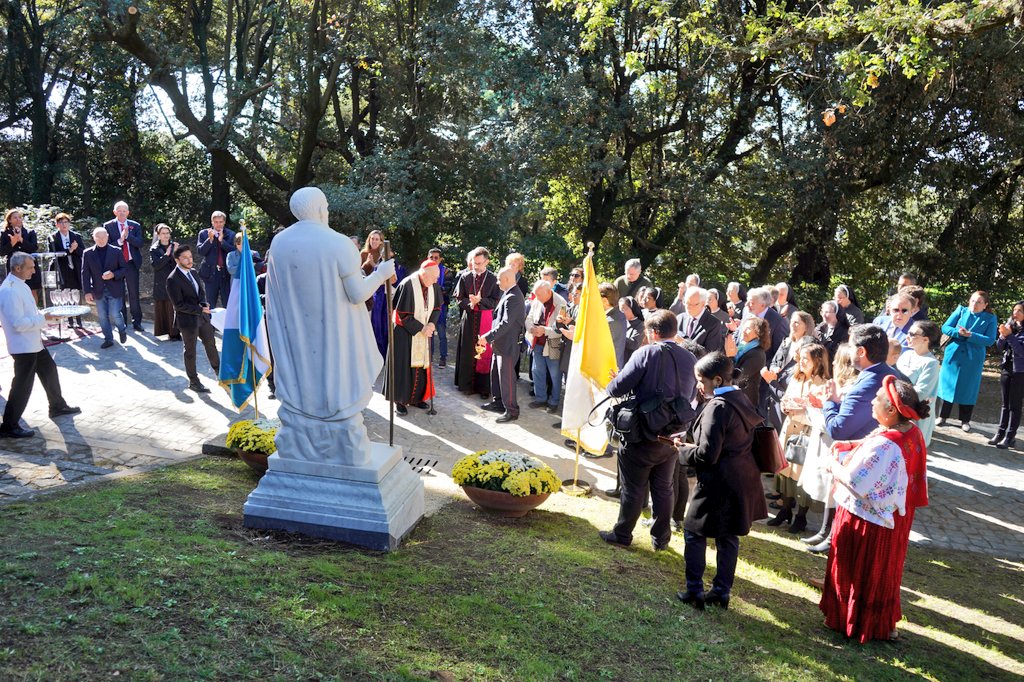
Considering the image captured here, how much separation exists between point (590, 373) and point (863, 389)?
265 cm

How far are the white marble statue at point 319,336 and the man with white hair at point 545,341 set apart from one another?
15.3 ft

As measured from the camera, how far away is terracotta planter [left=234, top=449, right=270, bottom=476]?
7.39 m

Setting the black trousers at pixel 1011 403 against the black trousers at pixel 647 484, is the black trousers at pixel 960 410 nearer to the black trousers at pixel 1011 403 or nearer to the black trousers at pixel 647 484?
the black trousers at pixel 1011 403

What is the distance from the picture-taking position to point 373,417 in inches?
409

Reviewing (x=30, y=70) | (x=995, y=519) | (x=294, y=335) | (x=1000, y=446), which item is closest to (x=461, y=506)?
(x=294, y=335)

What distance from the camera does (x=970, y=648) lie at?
5.59m

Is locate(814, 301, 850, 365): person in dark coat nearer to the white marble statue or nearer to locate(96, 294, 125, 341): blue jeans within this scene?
the white marble statue

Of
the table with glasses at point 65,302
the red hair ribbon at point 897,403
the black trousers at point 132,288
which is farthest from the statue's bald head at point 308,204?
the black trousers at point 132,288

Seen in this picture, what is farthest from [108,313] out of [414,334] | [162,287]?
[414,334]

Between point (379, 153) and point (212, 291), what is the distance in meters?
5.44

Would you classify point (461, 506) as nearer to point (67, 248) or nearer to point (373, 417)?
point (373, 417)

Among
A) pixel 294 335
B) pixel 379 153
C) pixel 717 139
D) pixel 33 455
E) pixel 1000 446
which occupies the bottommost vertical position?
pixel 33 455

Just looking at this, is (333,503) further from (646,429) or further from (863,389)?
(863,389)

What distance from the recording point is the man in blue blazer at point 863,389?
19.8 ft
